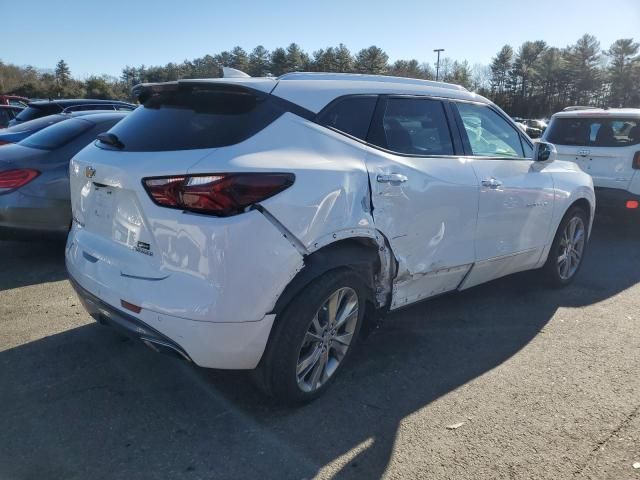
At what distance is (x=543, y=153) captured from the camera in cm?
481

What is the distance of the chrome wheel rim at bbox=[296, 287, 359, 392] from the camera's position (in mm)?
3047

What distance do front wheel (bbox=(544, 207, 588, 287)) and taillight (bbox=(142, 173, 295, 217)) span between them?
140 inches

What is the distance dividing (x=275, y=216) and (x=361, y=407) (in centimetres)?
129

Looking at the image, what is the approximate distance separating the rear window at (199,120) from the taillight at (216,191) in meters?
0.24

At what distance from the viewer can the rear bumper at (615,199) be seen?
7.21 m

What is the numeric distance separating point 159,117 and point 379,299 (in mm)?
1752

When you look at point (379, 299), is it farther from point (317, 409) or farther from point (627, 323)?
point (627, 323)

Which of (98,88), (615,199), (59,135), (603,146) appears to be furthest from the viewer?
(98,88)

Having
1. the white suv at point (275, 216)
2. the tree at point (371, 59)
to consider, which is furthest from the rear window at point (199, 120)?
the tree at point (371, 59)

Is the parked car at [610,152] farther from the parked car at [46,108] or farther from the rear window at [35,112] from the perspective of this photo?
the rear window at [35,112]

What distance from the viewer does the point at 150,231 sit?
106 inches

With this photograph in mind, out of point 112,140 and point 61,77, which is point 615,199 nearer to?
point 112,140

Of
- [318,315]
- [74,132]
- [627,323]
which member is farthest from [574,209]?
[74,132]

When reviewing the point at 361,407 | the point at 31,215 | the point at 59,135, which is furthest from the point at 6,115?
the point at 361,407
